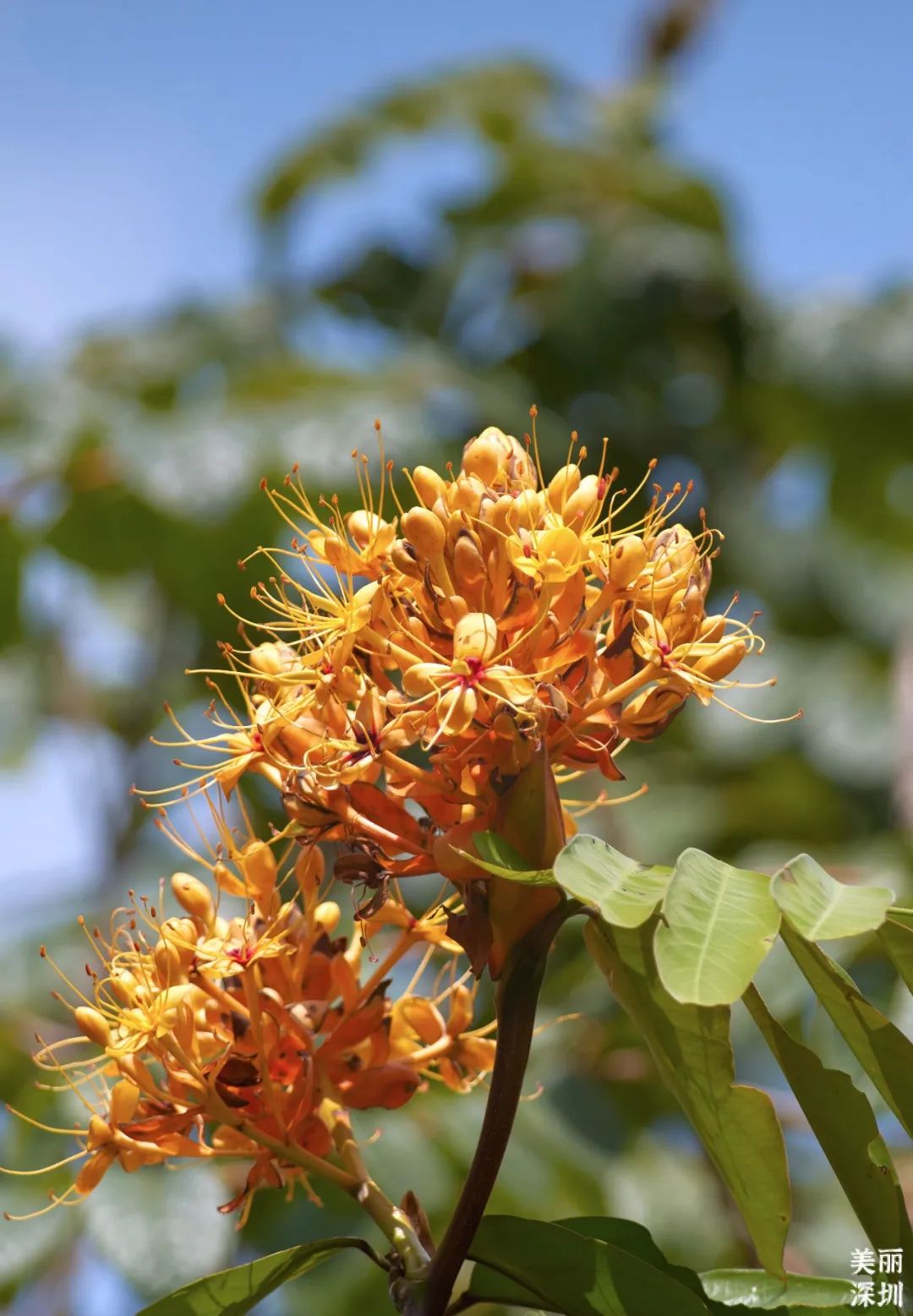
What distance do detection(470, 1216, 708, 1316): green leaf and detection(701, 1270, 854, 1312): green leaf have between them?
0.43 ft

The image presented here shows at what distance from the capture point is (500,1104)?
116 cm

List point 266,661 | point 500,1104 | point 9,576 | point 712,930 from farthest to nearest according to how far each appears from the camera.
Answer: point 9,576 < point 266,661 < point 500,1104 < point 712,930

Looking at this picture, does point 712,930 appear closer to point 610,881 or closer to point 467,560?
point 610,881

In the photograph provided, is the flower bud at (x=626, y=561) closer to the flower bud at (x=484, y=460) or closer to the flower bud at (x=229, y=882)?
the flower bud at (x=484, y=460)

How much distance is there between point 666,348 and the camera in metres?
4.83

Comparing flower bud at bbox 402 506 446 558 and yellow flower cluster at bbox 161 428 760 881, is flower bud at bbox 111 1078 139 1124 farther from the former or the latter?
flower bud at bbox 402 506 446 558

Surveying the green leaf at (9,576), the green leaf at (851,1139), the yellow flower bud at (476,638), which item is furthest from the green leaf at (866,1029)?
the green leaf at (9,576)

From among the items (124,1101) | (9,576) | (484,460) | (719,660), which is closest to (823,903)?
(719,660)

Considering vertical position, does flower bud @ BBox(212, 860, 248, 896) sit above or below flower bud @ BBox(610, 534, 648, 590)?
below

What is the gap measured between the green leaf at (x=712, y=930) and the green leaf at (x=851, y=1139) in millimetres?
90

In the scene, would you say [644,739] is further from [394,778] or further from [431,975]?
[431,975]

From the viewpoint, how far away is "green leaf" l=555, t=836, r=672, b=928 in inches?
40.6

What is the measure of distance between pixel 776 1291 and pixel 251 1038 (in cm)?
51

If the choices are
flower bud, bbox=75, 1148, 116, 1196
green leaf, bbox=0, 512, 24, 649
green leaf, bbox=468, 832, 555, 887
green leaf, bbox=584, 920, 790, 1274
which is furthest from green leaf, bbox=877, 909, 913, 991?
green leaf, bbox=0, 512, 24, 649
